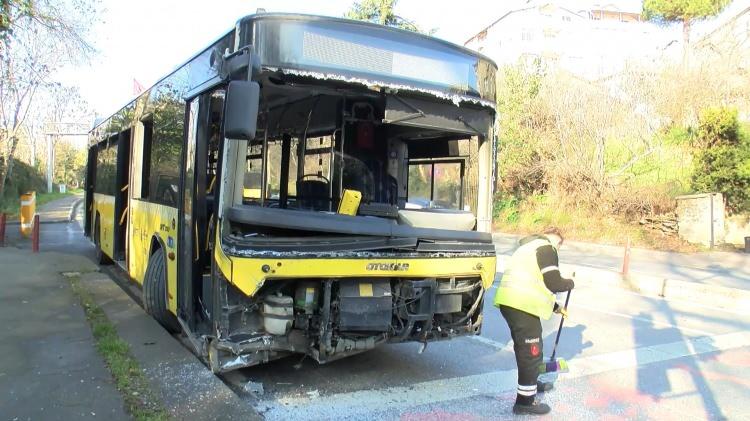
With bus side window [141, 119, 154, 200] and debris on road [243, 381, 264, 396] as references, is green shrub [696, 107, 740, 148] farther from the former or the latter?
debris on road [243, 381, 264, 396]

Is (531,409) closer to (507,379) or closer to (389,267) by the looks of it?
(507,379)

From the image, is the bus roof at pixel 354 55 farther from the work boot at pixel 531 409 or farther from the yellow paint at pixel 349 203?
the work boot at pixel 531 409

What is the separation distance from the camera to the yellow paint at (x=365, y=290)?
15.8ft

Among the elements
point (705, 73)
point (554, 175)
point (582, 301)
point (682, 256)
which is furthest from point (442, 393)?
point (705, 73)

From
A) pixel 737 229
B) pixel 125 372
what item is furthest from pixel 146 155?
pixel 737 229

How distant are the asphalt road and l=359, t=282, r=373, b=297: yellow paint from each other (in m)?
0.93

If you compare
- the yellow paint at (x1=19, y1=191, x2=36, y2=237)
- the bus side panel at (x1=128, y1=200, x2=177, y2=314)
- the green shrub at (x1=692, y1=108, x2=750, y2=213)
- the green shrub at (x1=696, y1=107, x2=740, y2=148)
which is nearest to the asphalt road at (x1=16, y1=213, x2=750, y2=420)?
the bus side panel at (x1=128, y1=200, x2=177, y2=314)

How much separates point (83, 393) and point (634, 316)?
7703 millimetres

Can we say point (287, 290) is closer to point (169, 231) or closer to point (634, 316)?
point (169, 231)

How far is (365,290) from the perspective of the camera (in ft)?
15.9

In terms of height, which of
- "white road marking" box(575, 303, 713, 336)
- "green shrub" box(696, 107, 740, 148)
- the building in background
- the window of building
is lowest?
"white road marking" box(575, 303, 713, 336)

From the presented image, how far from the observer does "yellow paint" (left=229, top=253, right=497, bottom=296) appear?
4371 millimetres

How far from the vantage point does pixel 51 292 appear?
877 centimetres

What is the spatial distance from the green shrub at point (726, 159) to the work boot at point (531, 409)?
16.0 m
